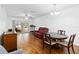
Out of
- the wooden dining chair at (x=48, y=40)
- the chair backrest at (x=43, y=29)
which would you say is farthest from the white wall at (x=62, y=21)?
the wooden dining chair at (x=48, y=40)

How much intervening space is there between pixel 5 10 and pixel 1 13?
0.12 meters

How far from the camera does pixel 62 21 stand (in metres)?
2.51

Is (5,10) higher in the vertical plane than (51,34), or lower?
higher

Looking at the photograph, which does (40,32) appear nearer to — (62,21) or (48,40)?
(48,40)

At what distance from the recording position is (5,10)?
89.6 inches

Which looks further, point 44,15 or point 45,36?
point 45,36

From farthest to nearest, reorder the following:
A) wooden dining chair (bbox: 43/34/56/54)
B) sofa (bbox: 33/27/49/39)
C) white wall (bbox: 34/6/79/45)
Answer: wooden dining chair (bbox: 43/34/56/54) → sofa (bbox: 33/27/49/39) → white wall (bbox: 34/6/79/45)

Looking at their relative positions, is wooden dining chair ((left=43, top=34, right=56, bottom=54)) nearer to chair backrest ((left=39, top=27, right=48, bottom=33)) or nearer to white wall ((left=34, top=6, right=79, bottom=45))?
chair backrest ((left=39, top=27, right=48, bottom=33))

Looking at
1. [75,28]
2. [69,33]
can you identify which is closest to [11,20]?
[69,33]

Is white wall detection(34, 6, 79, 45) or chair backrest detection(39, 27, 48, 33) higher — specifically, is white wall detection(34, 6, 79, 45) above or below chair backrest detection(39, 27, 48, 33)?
above

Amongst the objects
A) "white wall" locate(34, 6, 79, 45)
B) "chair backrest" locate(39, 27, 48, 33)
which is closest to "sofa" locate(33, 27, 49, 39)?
"chair backrest" locate(39, 27, 48, 33)

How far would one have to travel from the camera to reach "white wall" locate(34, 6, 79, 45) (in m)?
2.48

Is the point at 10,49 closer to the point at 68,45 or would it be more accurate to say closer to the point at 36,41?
the point at 36,41

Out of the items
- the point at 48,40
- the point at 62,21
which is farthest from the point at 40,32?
the point at 62,21
